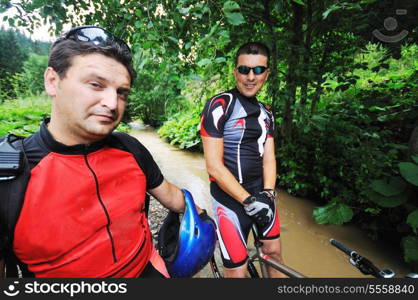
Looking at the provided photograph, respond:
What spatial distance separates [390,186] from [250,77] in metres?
2.50

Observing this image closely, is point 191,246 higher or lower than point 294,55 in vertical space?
lower

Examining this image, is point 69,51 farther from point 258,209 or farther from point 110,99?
point 258,209

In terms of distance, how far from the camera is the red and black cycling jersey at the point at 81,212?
1.01 meters

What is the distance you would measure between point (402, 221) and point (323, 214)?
1.05 m

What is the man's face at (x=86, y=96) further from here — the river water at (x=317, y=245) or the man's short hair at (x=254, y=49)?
the river water at (x=317, y=245)

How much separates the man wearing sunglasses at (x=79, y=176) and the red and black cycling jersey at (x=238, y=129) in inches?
31.7

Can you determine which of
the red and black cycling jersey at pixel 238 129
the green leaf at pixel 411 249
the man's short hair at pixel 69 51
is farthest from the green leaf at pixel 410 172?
the man's short hair at pixel 69 51

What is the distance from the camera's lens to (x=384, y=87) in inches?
197

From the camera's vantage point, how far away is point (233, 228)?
Result: 194cm

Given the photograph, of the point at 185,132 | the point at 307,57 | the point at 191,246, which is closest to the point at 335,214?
the point at 307,57

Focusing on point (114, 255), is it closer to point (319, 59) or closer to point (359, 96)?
point (319, 59)

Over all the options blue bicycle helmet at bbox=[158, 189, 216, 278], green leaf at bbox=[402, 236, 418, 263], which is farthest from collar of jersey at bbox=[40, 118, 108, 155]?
green leaf at bbox=[402, 236, 418, 263]

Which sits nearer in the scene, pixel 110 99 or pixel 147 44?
pixel 110 99

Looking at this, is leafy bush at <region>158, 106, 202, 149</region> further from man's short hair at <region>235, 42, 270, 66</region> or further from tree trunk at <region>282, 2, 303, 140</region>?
man's short hair at <region>235, 42, 270, 66</region>
